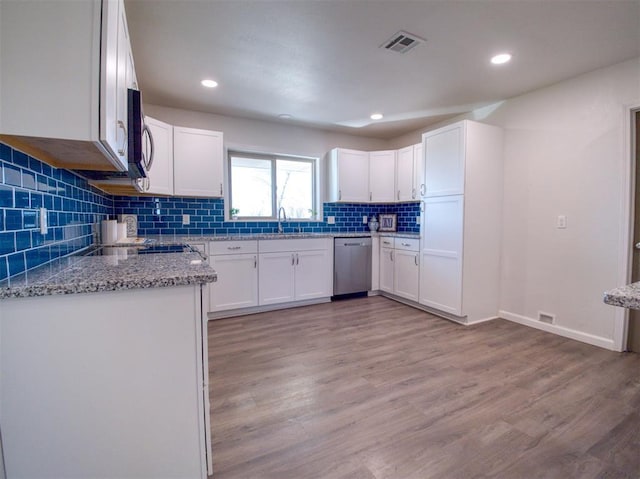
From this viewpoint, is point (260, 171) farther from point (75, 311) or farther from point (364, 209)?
point (75, 311)

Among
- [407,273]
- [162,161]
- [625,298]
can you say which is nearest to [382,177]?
[407,273]

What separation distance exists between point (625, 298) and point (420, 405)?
1265 millimetres

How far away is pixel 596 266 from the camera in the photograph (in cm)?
258

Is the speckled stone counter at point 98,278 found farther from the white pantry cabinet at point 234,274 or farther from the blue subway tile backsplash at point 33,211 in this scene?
the white pantry cabinet at point 234,274

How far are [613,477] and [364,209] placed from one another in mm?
3789

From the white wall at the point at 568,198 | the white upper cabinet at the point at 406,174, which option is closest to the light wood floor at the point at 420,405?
the white wall at the point at 568,198

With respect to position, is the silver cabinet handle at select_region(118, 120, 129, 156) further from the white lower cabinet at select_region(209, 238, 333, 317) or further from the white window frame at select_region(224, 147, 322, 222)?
the white window frame at select_region(224, 147, 322, 222)

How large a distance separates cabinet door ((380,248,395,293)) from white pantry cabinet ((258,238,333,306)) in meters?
0.78

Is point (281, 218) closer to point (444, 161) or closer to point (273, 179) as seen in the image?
point (273, 179)

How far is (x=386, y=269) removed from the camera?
413 cm

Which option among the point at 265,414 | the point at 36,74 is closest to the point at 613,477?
the point at 265,414

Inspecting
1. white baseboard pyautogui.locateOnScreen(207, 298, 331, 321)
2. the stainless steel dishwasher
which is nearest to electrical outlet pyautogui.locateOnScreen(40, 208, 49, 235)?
white baseboard pyautogui.locateOnScreen(207, 298, 331, 321)

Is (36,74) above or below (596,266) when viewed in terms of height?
above

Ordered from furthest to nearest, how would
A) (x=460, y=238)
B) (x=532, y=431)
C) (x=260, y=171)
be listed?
(x=260, y=171) → (x=460, y=238) → (x=532, y=431)
